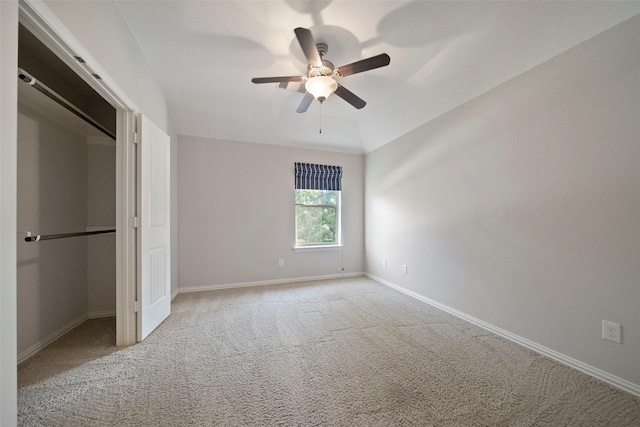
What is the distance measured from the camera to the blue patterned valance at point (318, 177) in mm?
4137

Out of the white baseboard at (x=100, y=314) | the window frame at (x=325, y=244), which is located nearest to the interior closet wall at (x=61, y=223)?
the white baseboard at (x=100, y=314)

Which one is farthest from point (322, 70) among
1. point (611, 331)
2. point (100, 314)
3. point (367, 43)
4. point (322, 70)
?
point (100, 314)

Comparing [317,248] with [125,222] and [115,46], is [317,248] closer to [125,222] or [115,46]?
[125,222]

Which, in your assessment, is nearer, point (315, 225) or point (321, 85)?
point (321, 85)

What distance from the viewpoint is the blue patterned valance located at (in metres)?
4.14

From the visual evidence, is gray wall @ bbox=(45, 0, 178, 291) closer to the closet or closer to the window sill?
the closet

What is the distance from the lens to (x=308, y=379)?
5.51 feet

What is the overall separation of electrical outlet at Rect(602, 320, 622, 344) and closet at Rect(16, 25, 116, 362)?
159 inches

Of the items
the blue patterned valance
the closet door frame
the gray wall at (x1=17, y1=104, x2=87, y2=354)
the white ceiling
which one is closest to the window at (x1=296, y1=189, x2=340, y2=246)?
the blue patterned valance

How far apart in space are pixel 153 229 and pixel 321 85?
2.11 metres

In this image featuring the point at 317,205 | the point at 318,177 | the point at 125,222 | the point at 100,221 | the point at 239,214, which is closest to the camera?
the point at 125,222

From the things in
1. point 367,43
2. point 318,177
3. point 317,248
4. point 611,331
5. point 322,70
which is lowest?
point 611,331

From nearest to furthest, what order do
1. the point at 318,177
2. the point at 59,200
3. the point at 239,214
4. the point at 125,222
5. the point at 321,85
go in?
1. the point at 321,85
2. the point at 125,222
3. the point at 59,200
4. the point at 239,214
5. the point at 318,177

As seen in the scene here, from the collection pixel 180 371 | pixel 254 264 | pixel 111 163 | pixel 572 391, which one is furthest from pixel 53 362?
pixel 572 391
